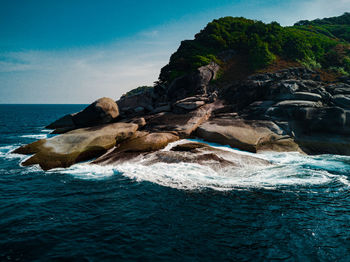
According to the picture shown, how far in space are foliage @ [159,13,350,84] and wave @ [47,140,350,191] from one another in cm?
2142

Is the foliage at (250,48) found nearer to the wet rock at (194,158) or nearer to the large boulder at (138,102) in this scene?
the large boulder at (138,102)

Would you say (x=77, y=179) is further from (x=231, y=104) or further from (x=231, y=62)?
(x=231, y=62)

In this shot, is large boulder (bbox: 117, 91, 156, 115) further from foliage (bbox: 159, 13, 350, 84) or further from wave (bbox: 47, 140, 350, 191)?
wave (bbox: 47, 140, 350, 191)

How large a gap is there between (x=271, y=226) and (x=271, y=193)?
3479 mm

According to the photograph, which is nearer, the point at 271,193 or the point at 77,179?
the point at 271,193

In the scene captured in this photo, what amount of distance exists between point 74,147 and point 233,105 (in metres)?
19.4

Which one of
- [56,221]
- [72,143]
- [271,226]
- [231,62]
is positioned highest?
[231,62]

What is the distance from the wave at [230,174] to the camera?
14328 mm

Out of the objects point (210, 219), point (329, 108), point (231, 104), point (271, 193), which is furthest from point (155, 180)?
point (329, 108)

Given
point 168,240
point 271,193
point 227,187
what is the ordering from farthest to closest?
point 227,187, point 271,193, point 168,240

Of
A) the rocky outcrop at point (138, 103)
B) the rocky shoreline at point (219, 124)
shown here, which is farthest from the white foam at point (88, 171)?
the rocky outcrop at point (138, 103)

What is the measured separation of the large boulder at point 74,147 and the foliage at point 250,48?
17.0 meters

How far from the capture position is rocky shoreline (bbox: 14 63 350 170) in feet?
64.3

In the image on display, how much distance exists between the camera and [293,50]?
127 ft
